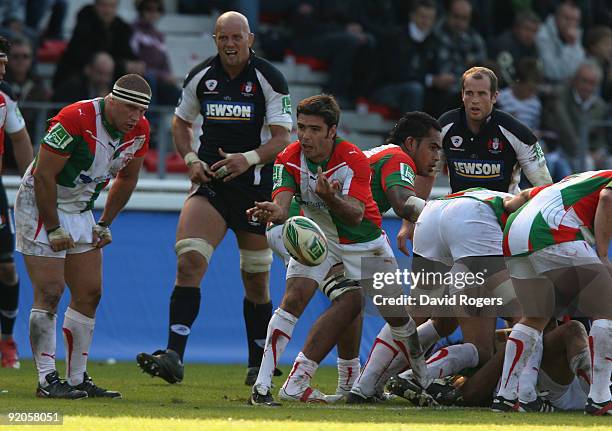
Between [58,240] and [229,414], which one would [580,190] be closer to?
[229,414]

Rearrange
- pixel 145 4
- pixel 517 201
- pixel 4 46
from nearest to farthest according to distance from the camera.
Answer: pixel 517 201, pixel 4 46, pixel 145 4

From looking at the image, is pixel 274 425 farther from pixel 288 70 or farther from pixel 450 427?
pixel 288 70

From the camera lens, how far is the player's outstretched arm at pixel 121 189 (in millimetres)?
9133

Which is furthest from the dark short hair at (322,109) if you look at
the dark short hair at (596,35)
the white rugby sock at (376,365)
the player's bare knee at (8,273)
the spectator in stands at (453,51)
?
the dark short hair at (596,35)

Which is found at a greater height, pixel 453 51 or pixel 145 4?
pixel 145 4

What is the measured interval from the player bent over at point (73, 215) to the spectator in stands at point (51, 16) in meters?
6.95

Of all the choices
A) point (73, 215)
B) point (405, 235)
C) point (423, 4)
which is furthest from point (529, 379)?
point (423, 4)

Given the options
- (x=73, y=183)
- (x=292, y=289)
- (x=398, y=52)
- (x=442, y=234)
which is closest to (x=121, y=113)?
(x=73, y=183)

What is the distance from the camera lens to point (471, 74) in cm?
1002

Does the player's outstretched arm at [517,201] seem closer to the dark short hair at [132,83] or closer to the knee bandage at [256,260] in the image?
the knee bandage at [256,260]

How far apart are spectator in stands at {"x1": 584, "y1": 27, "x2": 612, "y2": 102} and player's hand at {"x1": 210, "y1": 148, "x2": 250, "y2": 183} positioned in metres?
A: 7.87

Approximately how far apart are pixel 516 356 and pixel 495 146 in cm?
242

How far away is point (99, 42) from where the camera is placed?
47.0 feet

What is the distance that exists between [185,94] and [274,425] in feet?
13.0
